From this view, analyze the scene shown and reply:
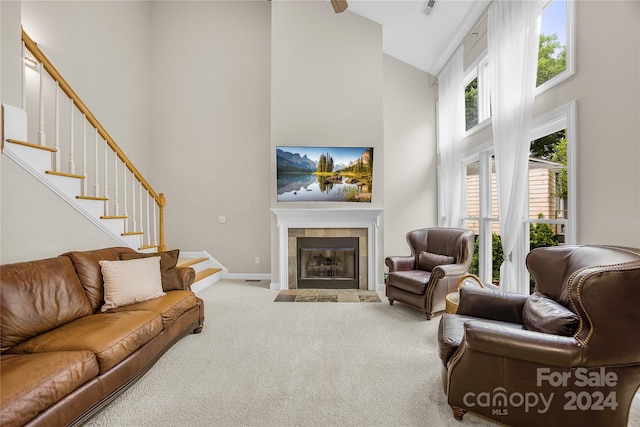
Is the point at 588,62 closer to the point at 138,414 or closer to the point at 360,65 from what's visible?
the point at 360,65

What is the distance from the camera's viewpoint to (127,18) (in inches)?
196

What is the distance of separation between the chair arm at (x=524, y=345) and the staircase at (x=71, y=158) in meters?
3.51

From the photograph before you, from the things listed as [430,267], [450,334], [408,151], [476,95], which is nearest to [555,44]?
[476,95]

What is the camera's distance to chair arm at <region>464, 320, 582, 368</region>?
1418 mm

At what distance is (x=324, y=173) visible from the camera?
463 centimetres

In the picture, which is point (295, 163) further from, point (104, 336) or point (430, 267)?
point (104, 336)

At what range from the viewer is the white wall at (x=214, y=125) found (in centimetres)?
538

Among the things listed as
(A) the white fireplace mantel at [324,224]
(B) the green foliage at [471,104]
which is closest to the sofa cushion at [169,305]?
(A) the white fireplace mantel at [324,224]

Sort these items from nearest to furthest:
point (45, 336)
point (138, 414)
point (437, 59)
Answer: point (138, 414), point (45, 336), point (437, 59)

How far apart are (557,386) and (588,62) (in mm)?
2291

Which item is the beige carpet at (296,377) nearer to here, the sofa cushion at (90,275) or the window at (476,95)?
the sofa cushion at (90,275)

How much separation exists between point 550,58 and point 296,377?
3.52 m

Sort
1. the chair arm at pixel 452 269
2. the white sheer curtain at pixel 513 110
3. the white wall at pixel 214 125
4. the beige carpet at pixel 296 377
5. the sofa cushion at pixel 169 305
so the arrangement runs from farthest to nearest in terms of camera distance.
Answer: the white wall at pixel 214 125 → the chair arm at pixel 452 269 → the white sheer curtain at pixel 513 110 → the sofa cushion at pixel 169 305 → the beige carpet at pixel 296 377

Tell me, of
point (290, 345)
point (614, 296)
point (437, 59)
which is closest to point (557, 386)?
point (614, 296)
